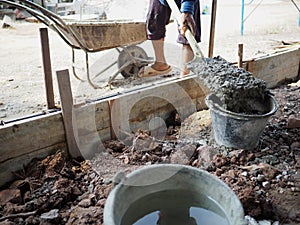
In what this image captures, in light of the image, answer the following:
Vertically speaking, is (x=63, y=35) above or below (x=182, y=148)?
above

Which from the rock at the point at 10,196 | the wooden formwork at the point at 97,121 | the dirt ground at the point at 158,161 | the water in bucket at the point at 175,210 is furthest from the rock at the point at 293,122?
the rock at the point at 10,196

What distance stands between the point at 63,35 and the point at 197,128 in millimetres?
1340

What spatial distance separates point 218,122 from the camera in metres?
2.04

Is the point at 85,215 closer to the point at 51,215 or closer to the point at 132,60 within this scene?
the point at 51,215

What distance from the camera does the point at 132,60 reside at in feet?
11.3

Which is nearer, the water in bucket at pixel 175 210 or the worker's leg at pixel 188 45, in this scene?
the water in bucket at pixel 175 210

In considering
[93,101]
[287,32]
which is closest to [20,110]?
[93,101]

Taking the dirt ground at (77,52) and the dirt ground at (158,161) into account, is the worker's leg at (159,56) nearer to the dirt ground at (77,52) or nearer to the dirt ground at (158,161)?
the dirt ground at (77,52)

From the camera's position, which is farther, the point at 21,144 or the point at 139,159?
the point at 139,159

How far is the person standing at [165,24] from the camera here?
2465 millimetres

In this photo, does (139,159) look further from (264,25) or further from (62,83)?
(264,25)

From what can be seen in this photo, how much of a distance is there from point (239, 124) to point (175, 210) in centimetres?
73

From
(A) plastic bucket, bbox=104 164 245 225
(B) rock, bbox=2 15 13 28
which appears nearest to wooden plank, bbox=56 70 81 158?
(A) plastic bucket, bbox=104 164 245 225

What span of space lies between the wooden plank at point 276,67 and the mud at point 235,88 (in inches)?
36.2
